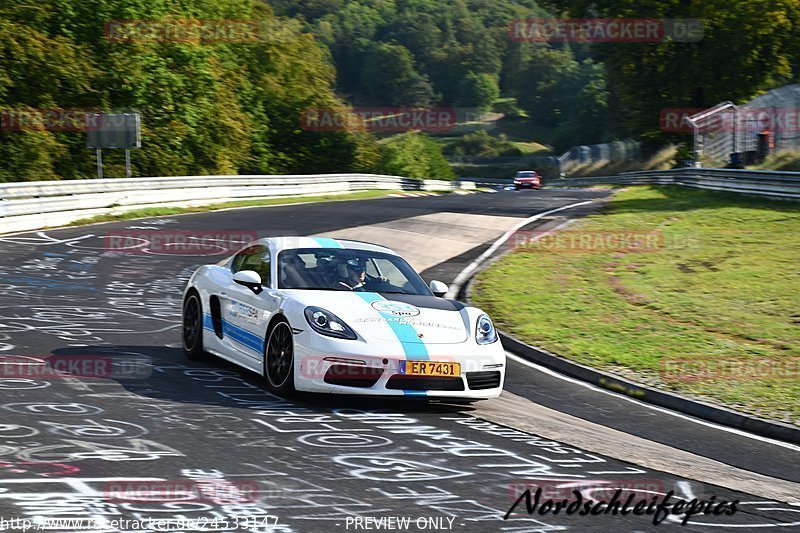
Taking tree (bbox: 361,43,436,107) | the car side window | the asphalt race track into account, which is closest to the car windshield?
the car side window

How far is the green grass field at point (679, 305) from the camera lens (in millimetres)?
11078

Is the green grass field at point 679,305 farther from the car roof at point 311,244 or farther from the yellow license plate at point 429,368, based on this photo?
the car roof at point 311,244

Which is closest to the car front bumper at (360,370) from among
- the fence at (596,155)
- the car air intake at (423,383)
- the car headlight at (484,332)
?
the car air intake at (423,383)

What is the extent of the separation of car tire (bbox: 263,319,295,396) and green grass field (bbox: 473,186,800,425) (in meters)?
3.91

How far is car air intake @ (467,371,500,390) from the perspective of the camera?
889 cm

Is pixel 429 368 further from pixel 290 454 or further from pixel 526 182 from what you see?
pixel 526 182

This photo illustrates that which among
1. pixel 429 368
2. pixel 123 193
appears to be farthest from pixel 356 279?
pixel 123 193

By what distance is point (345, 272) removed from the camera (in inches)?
389

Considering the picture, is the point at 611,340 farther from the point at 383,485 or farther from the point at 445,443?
the point at 383,485

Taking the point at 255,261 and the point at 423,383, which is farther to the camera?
the point at 255,261

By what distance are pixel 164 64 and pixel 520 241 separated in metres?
29.0

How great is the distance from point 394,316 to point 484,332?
849mm

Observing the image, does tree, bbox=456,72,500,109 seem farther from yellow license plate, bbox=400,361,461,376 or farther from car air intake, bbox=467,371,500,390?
yellow license plate, bbox=400,361,461,376

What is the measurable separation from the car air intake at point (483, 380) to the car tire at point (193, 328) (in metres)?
3.07
